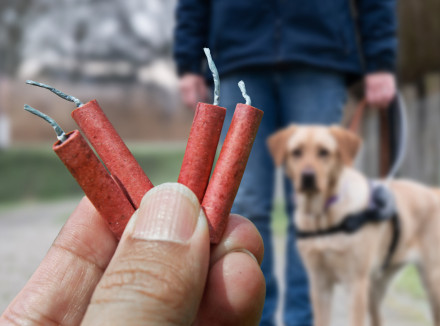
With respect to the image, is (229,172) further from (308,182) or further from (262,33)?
(308,182)

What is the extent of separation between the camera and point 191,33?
47.5 inches

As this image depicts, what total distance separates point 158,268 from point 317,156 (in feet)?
5.46

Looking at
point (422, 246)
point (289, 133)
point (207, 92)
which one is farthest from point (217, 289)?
point (422, 246)

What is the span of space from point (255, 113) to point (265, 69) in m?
0.77

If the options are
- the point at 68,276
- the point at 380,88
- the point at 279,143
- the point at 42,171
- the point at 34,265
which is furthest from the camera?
the point at 42,171

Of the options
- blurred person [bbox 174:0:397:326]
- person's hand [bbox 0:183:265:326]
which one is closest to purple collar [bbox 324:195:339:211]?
blurred person [bbox 174:0:397:326]

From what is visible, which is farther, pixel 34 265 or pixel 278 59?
pixel 34 265

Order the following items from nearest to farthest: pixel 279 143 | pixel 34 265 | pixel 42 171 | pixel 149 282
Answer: pixel 149 282 → pixel 279 143 → pixel 34 265 → pixel 42 171

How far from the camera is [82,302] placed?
0.66m

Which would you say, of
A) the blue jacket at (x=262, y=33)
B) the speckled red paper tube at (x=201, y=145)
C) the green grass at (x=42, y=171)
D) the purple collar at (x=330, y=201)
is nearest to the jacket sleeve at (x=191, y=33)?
the blue jacket at (x=262, y=33)

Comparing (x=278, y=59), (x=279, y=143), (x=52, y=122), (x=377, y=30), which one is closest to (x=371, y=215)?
(x=279, y=143)

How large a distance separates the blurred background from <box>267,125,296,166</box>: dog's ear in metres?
1.22

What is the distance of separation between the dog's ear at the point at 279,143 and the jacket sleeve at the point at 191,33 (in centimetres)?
48

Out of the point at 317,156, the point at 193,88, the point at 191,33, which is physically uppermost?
the point at 191,33
